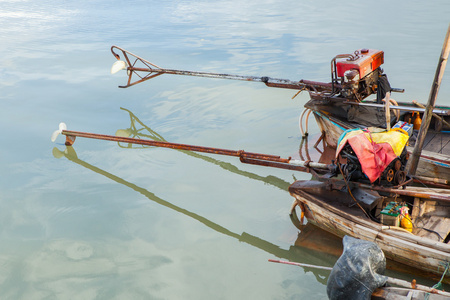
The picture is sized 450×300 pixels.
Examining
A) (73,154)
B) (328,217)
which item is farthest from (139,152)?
(328,217)

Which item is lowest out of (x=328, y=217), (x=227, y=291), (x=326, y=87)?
(x=227, y=291)

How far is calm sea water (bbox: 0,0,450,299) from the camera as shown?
6.84 metres

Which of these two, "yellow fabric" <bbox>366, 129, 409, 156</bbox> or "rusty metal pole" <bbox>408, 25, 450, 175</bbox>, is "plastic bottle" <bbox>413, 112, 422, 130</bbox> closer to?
"rusty metal pole" <bbox>408, 25, 450, 175</bbox>

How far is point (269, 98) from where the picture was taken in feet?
42.9

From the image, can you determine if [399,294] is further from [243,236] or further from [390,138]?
[243,236]

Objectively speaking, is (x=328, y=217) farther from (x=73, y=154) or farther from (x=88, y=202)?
(x=73, y=154)

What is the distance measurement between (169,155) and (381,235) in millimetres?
5580

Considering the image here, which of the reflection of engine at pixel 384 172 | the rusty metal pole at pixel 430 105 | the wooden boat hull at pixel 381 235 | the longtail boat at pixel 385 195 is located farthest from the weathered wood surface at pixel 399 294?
the rusty metal pole at pixel 430 105

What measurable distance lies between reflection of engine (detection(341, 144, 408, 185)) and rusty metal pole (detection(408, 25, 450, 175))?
94 centimetres

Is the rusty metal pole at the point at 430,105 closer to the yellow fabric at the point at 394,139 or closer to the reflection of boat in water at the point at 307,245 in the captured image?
the yellow fabric at the point at 394,139

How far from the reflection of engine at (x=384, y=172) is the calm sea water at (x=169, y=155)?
4.20 ft

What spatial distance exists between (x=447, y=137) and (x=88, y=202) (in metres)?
6.95

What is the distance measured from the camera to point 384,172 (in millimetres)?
6227

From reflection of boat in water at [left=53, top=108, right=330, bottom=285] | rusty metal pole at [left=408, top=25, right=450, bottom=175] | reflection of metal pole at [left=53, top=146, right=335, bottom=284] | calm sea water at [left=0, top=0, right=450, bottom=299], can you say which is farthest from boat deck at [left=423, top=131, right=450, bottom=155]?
reflection of metal pole at [left=53, top=146, right=335, bottom=284]
